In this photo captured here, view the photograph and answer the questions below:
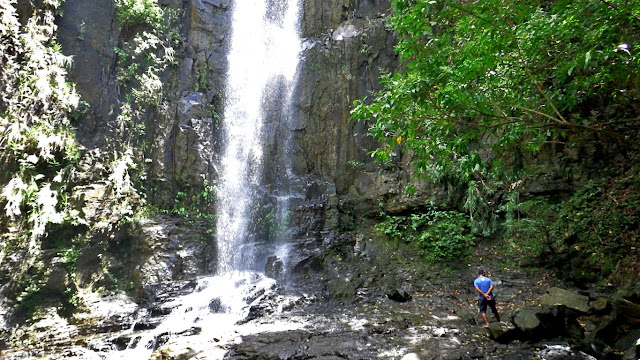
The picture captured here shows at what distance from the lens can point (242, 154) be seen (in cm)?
1720

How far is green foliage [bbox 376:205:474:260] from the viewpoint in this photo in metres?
11.5

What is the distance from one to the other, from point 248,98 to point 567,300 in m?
15.9

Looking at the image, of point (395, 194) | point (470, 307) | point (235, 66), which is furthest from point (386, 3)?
point (470, 307)

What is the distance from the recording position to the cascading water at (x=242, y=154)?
11.2 meters

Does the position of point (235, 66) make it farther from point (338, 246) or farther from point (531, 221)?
point (531, 221)

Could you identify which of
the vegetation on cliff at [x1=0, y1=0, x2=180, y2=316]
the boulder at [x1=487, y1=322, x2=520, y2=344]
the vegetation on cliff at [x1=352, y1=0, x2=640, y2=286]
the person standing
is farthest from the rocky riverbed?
the vegetation on cliff at [x1=352, y1=0, x2=640, y2=286]

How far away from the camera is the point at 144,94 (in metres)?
15.0

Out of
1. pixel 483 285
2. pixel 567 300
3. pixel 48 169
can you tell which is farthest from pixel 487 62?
pixel 48 169

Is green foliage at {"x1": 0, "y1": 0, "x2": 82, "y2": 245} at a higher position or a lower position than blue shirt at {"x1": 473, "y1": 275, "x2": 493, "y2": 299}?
higher

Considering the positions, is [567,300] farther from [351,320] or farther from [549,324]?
[351,320]

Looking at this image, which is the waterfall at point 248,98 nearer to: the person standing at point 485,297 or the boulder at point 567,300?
the person standing at point 485,297

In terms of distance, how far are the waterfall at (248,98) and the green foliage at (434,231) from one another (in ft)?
20.6

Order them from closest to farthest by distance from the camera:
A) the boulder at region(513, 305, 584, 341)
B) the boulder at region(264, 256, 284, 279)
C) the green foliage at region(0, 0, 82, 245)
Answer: the boulder at region(513, 305, 584, 341) < the green foliage at region(0, 0, 82, 245) < the boulder at region(264, 256, 284, 279)

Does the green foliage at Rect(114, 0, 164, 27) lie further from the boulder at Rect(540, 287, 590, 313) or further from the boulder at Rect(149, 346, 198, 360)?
the boulder at Rect(540, 287, 590, 313)
